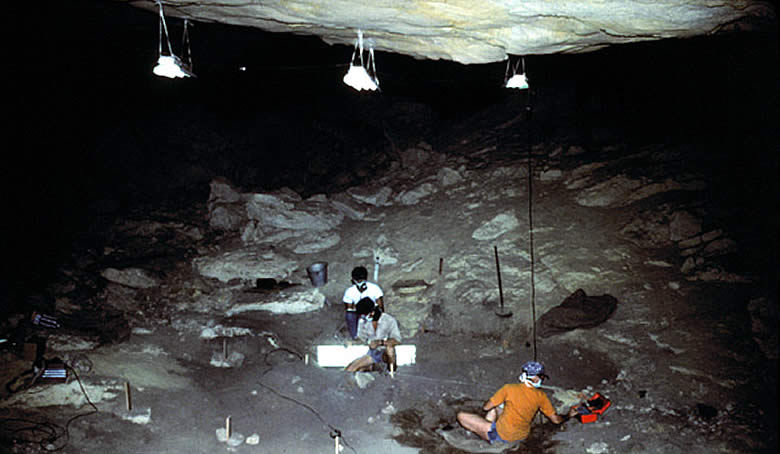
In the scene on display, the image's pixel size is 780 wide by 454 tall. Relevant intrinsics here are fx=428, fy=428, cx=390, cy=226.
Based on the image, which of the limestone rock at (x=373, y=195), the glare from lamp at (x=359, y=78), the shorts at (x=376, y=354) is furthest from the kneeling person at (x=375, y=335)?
the limestone rock at (x=373, y=195)

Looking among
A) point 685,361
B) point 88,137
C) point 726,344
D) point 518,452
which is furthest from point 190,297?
point 88,137

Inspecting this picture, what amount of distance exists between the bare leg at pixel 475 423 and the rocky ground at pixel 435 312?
22cm

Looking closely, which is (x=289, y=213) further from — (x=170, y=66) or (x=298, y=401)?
(x=298, y=401)

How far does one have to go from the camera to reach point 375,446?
4.95 meters

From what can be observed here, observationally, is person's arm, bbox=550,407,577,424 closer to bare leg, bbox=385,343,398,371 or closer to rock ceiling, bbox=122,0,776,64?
bare leg, bbox=385,343,398,371

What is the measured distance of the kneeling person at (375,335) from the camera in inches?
249

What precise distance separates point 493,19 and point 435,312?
494 cm

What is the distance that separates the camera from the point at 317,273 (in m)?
8.82

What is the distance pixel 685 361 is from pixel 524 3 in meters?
4.97

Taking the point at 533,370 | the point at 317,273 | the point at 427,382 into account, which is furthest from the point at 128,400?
the point at 533,370

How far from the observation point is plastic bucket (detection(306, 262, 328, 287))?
8.82 m

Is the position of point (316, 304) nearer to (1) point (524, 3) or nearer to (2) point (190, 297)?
(2) point (190, 297)

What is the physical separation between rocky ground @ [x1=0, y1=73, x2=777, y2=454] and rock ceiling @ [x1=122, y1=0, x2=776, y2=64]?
3542 millimetres

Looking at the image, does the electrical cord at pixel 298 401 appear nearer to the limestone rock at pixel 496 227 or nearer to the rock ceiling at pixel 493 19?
the rock ceiling at pixel 493 19
